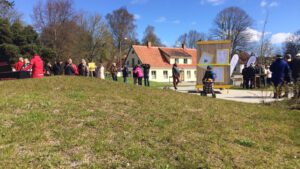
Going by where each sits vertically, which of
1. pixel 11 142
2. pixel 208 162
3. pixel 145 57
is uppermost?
pixel 145 57

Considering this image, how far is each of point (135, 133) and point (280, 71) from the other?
8859 mm

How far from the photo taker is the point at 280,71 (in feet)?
40.8

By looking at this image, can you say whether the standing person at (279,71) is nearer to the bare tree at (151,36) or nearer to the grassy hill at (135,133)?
the grassy hill at (135,133)

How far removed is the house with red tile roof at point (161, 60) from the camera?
60719 millimetres

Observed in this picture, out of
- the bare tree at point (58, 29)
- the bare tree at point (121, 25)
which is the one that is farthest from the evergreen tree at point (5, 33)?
the bare tree at point (121, 25)

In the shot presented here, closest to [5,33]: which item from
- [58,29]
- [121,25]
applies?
[58,29]

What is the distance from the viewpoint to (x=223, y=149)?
17.0 feet

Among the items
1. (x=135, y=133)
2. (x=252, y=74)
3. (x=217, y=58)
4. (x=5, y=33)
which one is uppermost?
(x=5, y=33)

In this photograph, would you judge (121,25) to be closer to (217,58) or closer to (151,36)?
(151,36)

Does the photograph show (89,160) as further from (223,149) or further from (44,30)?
(44,30)

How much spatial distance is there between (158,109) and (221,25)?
66.7m

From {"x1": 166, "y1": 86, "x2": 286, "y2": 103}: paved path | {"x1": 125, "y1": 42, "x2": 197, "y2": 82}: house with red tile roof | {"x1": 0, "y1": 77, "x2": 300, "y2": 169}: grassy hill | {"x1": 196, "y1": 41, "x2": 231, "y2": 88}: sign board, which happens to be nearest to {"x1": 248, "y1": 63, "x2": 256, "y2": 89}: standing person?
{"x1": 166, "y1": 86, "x2": 286, "y2": 103}: paved path

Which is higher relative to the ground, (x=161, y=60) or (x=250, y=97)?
(x=161, y=60)

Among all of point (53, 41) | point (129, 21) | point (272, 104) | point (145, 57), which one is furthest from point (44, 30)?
point (272, 104)
